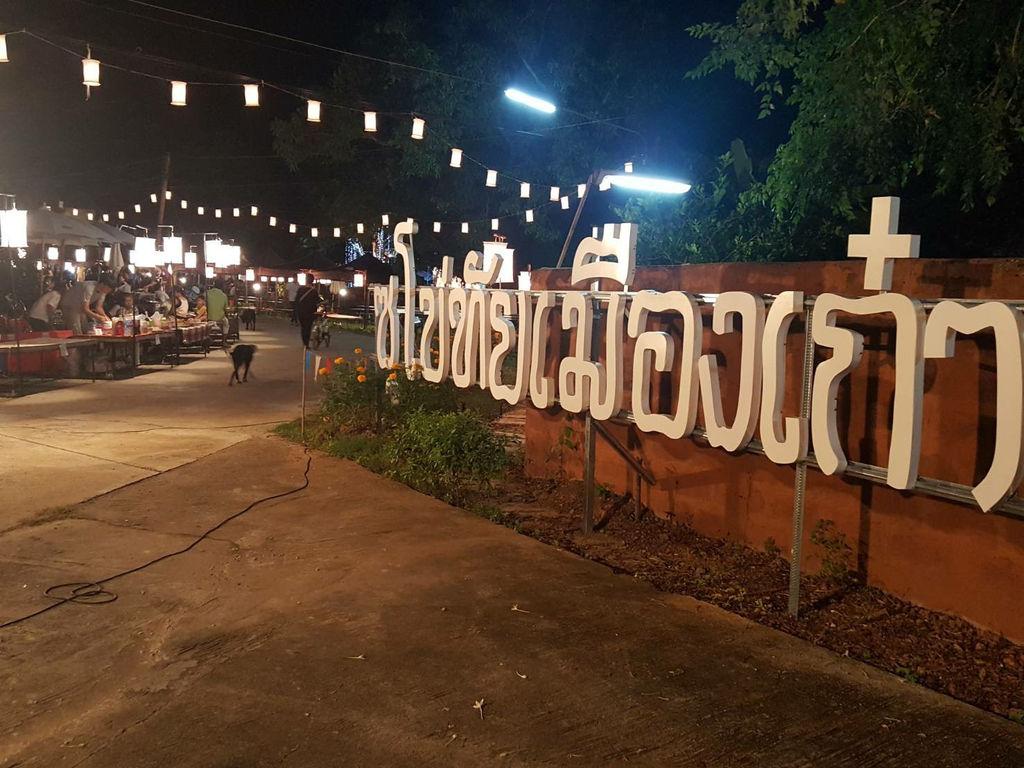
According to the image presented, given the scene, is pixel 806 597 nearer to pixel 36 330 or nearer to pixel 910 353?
pixel 910 353

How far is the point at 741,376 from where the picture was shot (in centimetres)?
495

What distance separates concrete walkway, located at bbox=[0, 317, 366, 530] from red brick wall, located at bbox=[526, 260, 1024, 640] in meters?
5.25

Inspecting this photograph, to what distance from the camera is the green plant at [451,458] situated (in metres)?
7.40

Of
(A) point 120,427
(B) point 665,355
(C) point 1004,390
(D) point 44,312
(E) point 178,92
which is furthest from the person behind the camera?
(D) point 44,312

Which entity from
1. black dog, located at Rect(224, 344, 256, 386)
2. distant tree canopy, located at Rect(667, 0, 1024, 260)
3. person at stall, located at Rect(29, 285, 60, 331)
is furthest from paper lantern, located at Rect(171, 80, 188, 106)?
distant tree canopy, located at Rect(667, 0, 1024, 260)

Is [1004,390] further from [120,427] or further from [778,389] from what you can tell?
[120,427]

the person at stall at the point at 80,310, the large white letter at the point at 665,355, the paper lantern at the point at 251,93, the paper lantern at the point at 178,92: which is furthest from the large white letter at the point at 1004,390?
the person at stall at the point at 80,310

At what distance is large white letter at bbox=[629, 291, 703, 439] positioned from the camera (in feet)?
17.5

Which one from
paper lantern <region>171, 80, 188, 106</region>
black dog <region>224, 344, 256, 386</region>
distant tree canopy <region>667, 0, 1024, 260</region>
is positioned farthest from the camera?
black dog <region>224, 344, 256, 386</region>

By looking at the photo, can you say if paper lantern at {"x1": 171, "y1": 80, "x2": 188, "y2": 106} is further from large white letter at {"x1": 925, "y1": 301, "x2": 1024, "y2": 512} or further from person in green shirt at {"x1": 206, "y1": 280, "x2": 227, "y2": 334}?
large white letter at {"x1": 925, "y1": 301, "x2": 1024, "y2": 512}

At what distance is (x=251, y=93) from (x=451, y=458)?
9664 mm

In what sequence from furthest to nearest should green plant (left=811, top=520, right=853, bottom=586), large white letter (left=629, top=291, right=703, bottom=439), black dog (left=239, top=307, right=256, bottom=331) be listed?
1. black dog (left=239, top=307, right=256, bottom=331)
2. large white letter (left=629, top=291, right=703, bottom=439)
3. green plant (left=811, top=520, right=853, bottom=586)

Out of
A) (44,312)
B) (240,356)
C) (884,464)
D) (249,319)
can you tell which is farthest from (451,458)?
(249,319)

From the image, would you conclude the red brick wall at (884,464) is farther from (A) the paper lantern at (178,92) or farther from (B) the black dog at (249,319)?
(B) the black dog at (249,319)
